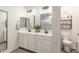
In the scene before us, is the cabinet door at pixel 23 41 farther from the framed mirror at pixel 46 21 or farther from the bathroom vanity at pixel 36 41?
the framed mirror at pixel 46 21

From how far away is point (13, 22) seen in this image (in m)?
1.49

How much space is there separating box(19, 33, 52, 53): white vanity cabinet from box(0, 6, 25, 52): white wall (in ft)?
0.31

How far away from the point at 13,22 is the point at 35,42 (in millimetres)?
456

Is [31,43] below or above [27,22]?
below

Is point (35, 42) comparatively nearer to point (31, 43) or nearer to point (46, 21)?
point (31, 43)

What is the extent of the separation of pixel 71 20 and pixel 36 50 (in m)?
0.69

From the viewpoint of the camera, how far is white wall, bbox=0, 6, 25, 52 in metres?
1.47

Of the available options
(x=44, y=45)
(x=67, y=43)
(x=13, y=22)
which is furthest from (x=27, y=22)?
(x=67, y=43)

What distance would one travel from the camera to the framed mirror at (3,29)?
145 centimetres
